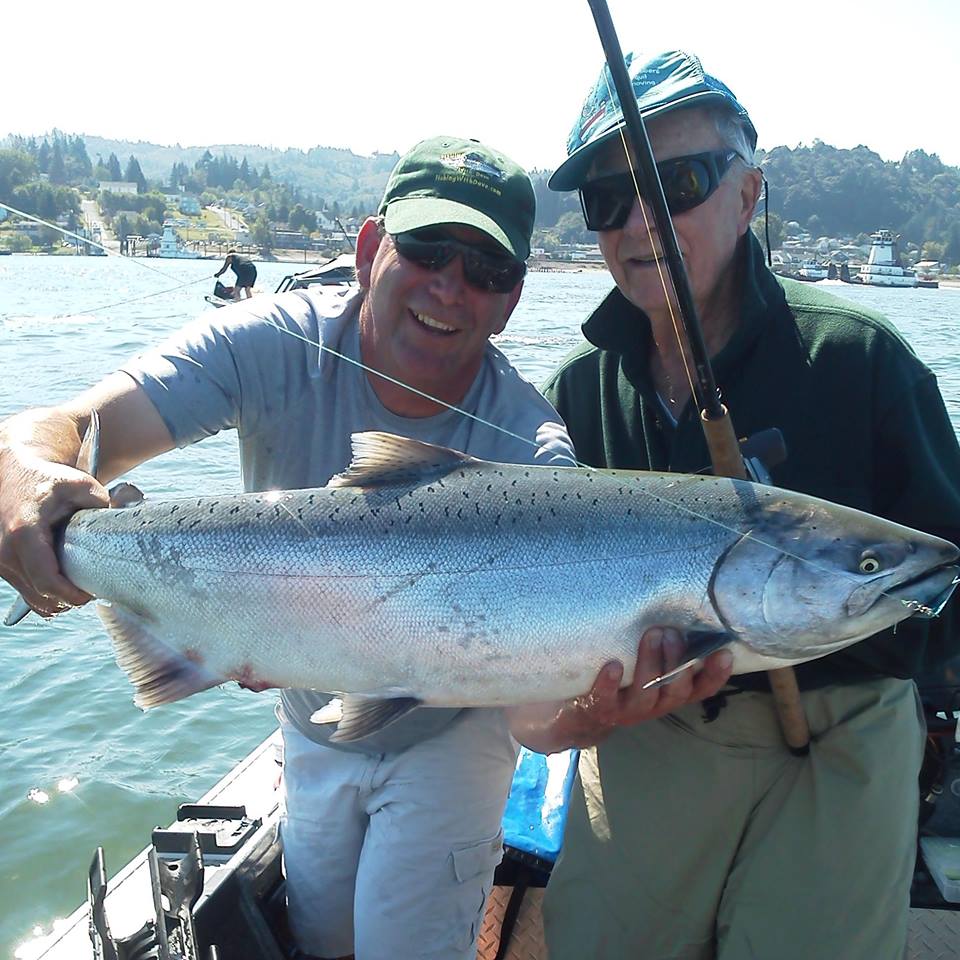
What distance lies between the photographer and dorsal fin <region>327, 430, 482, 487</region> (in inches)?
115

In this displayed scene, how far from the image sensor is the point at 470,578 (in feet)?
8.95

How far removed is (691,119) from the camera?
3.45 meters

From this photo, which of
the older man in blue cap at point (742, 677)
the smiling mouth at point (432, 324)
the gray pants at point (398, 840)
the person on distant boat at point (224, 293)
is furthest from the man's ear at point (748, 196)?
the person on distant boat at point (224, 293)

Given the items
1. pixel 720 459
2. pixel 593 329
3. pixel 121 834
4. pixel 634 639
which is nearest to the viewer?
pixel 634 639

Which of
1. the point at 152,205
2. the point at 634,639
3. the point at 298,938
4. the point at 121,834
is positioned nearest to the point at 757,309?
the point at 634,639

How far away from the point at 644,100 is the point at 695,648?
1970 mm

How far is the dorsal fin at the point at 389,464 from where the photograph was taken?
293 centimetres

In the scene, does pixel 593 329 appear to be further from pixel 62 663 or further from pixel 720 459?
pixel 62 663

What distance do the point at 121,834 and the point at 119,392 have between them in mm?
3952

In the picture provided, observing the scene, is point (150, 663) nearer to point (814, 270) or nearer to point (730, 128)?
point (730, 128)

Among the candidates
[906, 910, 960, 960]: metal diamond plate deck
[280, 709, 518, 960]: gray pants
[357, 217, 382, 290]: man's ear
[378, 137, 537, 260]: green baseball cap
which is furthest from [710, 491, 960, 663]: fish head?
[906, 910, 960, 960]: metal diamond plate deck

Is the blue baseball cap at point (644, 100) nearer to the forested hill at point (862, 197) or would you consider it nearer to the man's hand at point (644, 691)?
the man's hand at point (644, 691)

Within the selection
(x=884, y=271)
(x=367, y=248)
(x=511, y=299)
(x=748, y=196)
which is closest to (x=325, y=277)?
(x=367, y=248)

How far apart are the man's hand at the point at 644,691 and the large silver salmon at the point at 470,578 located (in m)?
0.05
